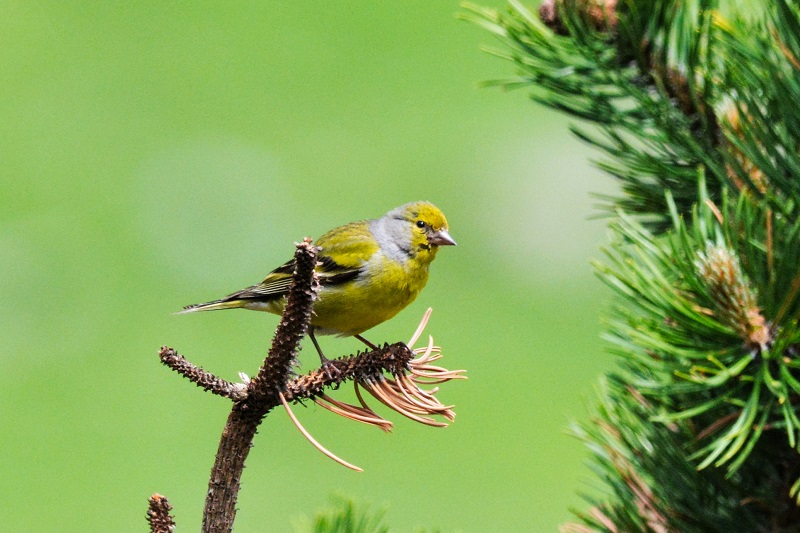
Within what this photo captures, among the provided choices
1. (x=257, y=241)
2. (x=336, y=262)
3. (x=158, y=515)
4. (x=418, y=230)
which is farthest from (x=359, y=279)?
(x=257, y=241)

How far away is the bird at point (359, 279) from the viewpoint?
2449mm

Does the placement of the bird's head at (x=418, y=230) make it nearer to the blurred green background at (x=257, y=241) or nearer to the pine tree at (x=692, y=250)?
the pine tree at (x=692, y=250)

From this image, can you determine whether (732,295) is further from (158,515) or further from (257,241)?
(257,241)

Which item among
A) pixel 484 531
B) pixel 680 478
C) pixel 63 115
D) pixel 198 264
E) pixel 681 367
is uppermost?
pixel 63 115

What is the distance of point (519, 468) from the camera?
5285mm

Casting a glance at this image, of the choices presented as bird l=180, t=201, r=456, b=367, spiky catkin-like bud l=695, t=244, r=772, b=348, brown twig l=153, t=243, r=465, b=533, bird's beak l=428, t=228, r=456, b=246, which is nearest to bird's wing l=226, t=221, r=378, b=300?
bird l=180, t=201, r=456, b=367

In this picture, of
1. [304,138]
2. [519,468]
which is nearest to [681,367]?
[519,468]

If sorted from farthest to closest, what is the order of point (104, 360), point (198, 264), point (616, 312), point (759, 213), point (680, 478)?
point (198, 264) < point (104, 360) < point (616, 312) < point (680, 478) < point (759, 213)

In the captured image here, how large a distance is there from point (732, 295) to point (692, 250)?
2.9 inches

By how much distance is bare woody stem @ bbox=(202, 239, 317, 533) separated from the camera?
4.01 ft

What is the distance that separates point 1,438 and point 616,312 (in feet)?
14.8

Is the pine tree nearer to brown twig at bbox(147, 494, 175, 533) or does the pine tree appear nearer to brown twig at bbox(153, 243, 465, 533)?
brown twig at bbox(153, 243, 465, 533)

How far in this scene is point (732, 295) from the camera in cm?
134

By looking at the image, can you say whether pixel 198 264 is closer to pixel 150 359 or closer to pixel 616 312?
pixel 150 359
